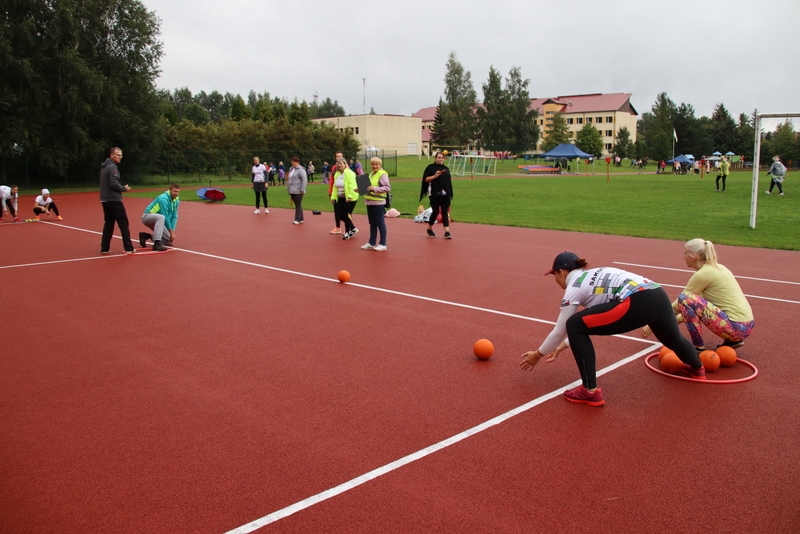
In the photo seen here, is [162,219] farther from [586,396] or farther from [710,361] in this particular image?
[710,361]

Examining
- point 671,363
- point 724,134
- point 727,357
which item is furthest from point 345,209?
point 724,134

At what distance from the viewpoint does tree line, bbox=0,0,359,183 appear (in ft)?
125

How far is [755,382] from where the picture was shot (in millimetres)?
5727

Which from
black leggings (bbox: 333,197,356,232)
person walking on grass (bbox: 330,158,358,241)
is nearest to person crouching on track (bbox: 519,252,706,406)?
person walking on grass (bbox: 330,158,358,241)

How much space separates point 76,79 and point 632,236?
36.9 meters

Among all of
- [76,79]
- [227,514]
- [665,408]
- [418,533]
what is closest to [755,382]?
[665,408]

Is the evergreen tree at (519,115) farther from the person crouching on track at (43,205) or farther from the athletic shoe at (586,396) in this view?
the athletic shoe at (586,396)

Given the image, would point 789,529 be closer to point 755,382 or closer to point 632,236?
point 755,382

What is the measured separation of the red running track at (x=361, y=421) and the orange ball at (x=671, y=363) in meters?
0.21

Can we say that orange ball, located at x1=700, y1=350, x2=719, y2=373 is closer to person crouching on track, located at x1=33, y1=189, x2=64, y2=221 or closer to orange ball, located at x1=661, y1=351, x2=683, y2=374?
orange ball, located at x1=661, y1=351, x2=683, y2=374

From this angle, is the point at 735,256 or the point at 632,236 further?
the point at 632,236

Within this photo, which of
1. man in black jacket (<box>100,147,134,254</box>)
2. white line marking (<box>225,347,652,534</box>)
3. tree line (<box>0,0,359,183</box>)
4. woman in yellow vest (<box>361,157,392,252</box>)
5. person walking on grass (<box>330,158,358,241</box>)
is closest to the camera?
white line marking (<box>225,347,652,534</box>)

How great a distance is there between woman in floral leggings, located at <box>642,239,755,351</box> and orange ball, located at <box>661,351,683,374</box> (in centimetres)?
45

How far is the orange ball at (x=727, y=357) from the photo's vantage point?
20.0ft
